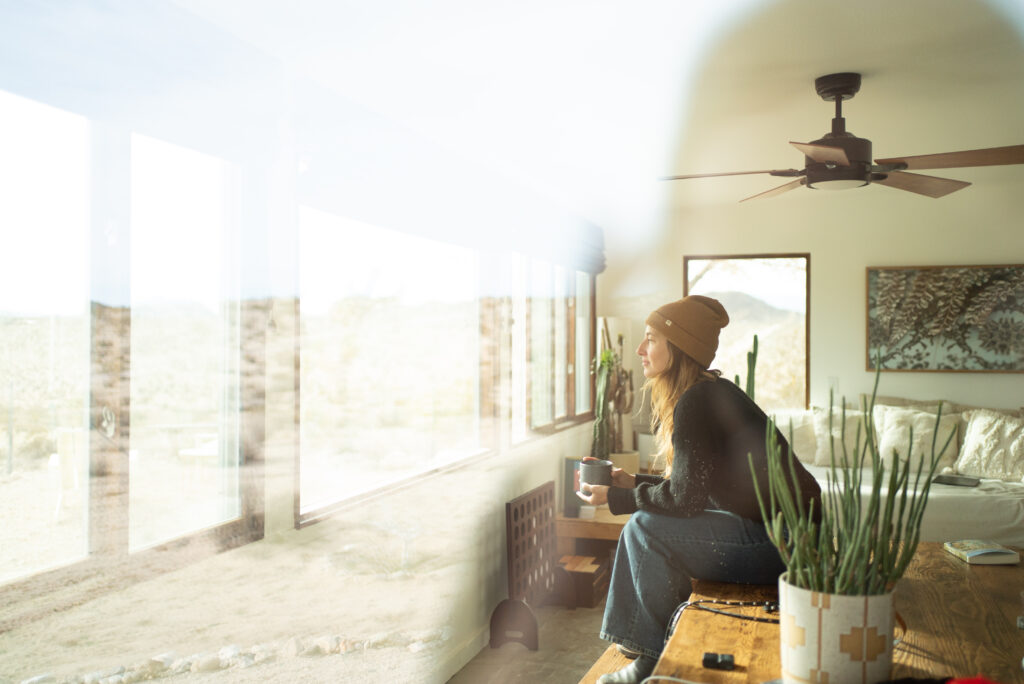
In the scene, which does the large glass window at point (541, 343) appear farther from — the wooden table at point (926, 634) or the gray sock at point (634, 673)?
the wooden table at point (926, 634)

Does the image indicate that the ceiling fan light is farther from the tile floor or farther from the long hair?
the tile floor

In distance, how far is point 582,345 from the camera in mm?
4742

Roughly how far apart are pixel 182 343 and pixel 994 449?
3.88m

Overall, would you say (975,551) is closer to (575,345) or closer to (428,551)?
(428,551)

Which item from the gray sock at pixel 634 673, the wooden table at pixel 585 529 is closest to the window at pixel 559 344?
the wooden table at pixel 585 529

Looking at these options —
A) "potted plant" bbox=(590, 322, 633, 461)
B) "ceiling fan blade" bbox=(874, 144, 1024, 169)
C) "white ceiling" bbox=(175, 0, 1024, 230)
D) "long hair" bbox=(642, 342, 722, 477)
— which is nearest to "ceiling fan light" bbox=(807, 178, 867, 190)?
"ceiling fan blade" bbox=(874, 144, 1024, 169)

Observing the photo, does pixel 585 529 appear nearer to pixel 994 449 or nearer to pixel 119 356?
pixel 994 449

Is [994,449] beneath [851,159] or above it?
beneath

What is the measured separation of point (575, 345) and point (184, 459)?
316 centimetres

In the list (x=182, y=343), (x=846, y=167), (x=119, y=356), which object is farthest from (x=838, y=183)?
(x=119, y=356)

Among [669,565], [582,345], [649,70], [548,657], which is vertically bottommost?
[548,657]

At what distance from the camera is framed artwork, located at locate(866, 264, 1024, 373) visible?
4.38m

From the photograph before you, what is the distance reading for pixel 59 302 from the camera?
134 centimetres

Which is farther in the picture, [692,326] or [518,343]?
[518,343]
